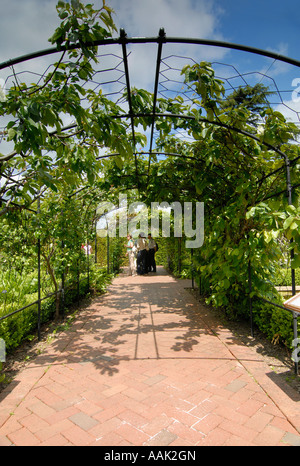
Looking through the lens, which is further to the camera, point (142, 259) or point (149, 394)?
point (142, 259)

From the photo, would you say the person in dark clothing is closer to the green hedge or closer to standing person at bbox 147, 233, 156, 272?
standing person at bbox 147, 233, 156, 272

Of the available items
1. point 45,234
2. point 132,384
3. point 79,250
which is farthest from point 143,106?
point 79,250

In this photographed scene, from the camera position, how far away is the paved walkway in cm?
210

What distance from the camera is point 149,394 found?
2.67 metres

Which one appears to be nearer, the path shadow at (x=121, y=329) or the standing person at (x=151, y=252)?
the path shadow at (x=121, y=329)

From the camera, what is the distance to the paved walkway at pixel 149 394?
82.5 inches

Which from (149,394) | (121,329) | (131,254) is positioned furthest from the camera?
(131,254)

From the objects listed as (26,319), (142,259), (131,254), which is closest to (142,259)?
(142,259)

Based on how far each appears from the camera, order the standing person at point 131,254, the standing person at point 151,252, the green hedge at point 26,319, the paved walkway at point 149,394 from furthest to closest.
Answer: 1. the standing person at point 151,252
2. the standing person at point 131,254
3. the green hedge at point 26,319
4. the paved walkway at point 149,394

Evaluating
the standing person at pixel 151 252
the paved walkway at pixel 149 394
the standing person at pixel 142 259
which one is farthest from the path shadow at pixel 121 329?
the standing person at pixel 151 252

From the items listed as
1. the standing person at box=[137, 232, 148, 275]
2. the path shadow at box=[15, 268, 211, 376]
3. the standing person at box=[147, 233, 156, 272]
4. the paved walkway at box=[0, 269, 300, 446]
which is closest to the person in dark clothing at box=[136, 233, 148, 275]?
the standing person at box=[137, 232, 148, 275]

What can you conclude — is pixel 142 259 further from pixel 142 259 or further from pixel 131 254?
pixel 131 254

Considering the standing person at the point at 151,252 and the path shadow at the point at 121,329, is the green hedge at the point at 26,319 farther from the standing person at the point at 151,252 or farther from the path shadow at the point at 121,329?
the standing person at the point at 151,252

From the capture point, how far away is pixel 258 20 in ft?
8.41
